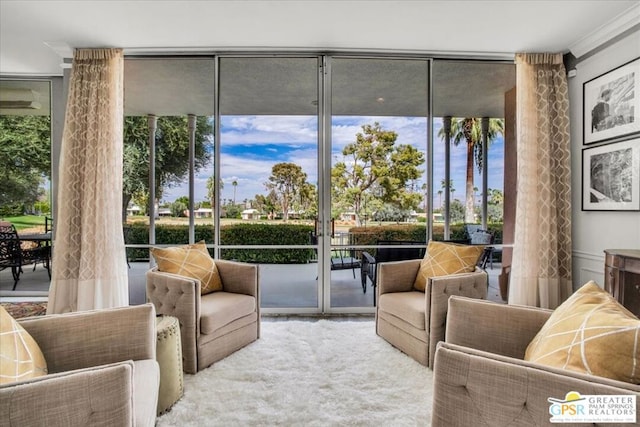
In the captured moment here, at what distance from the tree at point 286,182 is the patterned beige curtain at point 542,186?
224 cm

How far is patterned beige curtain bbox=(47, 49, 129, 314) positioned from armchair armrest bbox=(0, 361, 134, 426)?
8.41 ft

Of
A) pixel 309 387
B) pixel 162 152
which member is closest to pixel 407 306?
pixel 309 387

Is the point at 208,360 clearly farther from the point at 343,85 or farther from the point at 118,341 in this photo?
the point at 343,85

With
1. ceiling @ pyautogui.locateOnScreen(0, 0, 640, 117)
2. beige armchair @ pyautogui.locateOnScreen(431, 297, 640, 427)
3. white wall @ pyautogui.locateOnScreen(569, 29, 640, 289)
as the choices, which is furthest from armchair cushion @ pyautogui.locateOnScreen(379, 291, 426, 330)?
ceiling @ pyautogui.locateOnScreen(0, 0, 640, 117)

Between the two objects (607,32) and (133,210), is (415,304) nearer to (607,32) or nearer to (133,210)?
(607,32)

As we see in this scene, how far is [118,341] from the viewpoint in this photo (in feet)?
5.02

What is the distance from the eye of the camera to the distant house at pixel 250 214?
12.1 feet

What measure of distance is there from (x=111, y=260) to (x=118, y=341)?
6.81ft

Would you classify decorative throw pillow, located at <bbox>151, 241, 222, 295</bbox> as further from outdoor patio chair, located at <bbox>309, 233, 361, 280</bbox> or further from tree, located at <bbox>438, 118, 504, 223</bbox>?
tree, located at <bbox>438, 118, 504, 223</bbox>

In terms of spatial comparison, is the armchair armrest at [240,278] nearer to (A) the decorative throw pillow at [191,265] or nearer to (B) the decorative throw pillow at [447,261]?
(A) the decorative throw pillow at [191,265]

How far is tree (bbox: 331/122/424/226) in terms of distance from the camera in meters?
3.65

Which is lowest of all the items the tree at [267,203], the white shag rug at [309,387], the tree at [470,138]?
the white shag rug at [309,387]

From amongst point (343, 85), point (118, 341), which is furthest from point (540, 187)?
point (118, 341)

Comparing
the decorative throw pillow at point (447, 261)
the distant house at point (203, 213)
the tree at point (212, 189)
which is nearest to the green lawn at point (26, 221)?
the distant house at point (203, 213)
